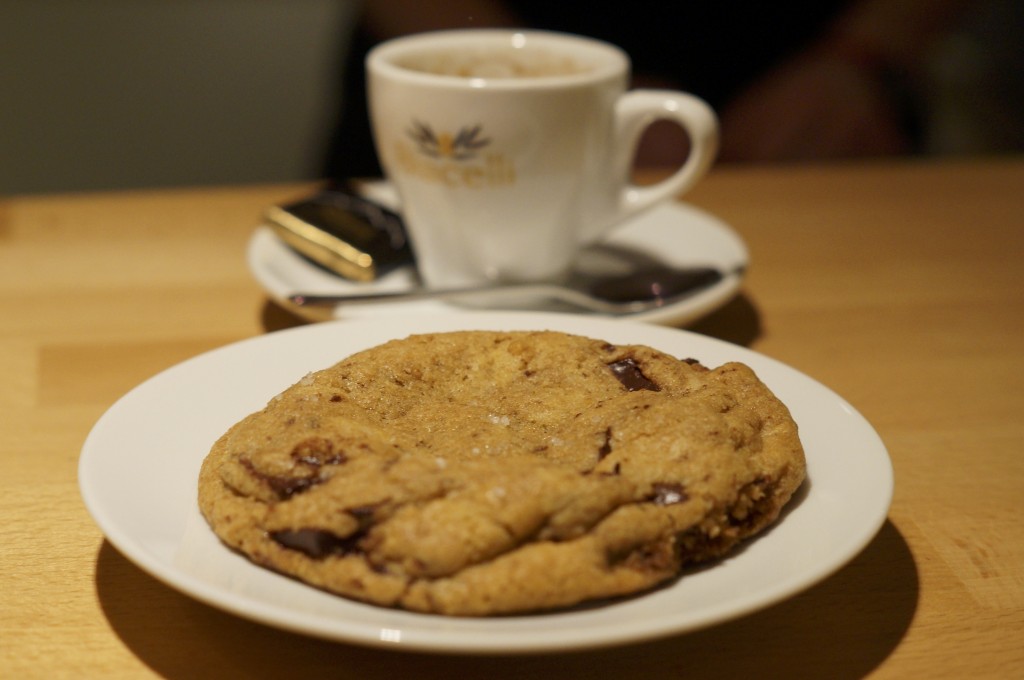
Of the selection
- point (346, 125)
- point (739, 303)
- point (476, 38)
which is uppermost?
point (476, 38)

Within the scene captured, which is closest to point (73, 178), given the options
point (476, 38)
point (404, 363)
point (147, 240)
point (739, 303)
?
point (147, 240)

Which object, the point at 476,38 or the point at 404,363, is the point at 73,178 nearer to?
the point at 476,38

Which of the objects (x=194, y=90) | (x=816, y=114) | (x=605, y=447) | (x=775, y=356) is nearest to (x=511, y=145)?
(x=775, y=356)

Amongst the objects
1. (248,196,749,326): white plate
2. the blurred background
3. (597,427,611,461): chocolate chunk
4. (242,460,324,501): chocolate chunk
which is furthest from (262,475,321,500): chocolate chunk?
the blurred background

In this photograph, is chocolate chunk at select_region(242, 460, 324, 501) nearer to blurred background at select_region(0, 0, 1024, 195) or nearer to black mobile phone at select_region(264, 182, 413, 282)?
black mobile phone at select_region(264, 182, 413, 282)

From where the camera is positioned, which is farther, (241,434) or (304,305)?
(304,305)

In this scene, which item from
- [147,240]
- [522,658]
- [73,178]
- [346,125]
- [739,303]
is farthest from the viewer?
[73,178]

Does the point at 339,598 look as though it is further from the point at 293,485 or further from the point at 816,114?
the point at 816,114

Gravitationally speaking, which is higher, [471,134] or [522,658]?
[471,134]
